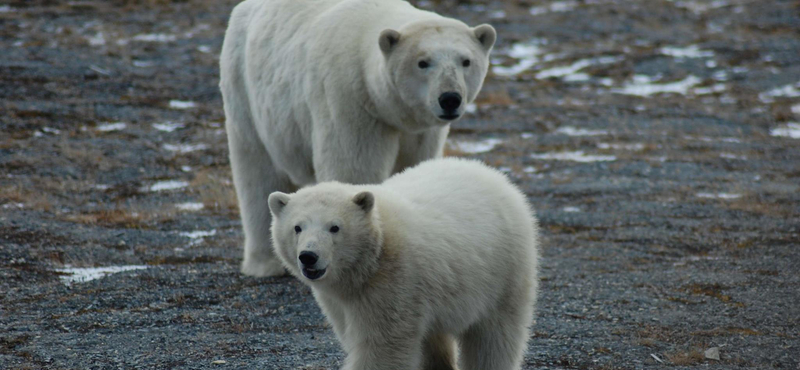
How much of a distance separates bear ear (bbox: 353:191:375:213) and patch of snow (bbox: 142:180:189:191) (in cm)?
804

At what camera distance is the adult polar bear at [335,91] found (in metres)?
5.70

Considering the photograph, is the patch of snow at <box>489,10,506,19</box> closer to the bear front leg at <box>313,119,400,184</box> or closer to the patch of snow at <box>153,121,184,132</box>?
the patch of snow at <box>153,121,184,132</box>

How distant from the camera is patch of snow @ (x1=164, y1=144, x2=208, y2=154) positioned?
1415cm

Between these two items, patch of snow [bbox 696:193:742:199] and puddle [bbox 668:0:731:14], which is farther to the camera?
puddle [bbox 668:0:731:14]

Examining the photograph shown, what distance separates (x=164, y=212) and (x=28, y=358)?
514 centimetres

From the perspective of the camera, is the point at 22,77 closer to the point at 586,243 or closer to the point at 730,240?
the point at 586,243

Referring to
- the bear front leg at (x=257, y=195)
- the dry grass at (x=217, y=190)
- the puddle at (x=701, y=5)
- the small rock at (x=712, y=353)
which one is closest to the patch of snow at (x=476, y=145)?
the dry grass at (x=217, y=190)

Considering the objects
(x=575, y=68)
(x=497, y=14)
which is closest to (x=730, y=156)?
(x=575, y=68)

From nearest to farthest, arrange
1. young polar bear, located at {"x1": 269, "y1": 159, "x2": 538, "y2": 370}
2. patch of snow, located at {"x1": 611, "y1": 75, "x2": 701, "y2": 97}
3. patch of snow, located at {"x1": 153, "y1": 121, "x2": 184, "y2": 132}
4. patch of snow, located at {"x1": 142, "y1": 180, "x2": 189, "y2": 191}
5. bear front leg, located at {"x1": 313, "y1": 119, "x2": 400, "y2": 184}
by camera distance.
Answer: young polar bear, located at {"x1": 269, "y1": 159, "x2": 538, "y2": 370}
bear front leg, located at {"x1": 313, "y1": 119, "x2": 400, "y2": 184}
patch of snow, located at {"x1": 142, "y1": 180, "x2": 189, "y2": 191}
patch of snow, located at {"x1": 153, "y1": 121, "x2": 184, "y2": 132}
patch of snow, located at {"x1": 611, "y1": 75, "x2": 701, "y2": 97}

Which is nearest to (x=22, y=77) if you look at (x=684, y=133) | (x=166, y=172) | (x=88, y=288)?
(x=166, y=172)

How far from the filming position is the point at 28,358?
5.15m

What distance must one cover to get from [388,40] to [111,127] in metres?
10.8

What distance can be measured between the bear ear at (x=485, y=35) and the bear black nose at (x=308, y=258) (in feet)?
8.24

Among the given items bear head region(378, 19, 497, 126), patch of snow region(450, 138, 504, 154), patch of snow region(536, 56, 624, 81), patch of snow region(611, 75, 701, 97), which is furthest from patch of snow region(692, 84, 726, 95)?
bear head region(378, 19, 497, 126)
